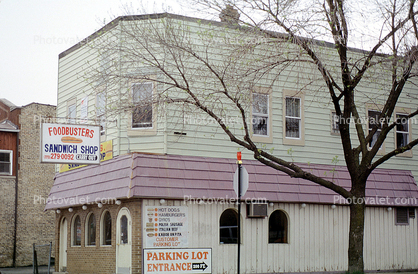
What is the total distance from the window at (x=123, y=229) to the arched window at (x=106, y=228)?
3.60 ft

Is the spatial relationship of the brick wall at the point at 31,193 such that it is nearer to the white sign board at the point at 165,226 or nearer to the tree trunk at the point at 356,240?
the white sign board at the point at 165,226

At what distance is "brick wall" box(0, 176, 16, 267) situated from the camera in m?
28.2

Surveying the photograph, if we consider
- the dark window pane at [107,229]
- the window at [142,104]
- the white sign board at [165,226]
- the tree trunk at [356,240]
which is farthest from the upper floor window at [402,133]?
the dark window pane at [107,229]

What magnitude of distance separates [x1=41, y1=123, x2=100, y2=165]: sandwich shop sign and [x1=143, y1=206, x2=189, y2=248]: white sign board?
2314 millimetres

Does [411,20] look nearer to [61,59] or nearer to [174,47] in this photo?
[174,47]

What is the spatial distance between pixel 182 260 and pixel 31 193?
51.2 feet

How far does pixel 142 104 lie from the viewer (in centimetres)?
1455

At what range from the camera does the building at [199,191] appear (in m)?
16.3

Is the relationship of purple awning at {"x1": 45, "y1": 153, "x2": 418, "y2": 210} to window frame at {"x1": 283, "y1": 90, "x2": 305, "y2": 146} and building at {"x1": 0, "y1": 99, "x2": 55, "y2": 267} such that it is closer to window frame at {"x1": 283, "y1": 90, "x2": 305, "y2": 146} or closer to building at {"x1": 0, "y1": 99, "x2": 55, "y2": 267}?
window frame at {"x1": 283, "y1": 90, "x2": 305, "y2": 146}

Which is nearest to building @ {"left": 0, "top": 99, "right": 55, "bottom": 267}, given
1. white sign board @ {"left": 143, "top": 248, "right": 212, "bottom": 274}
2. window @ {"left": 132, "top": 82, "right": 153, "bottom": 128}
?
window @ {"left": 132, "top": 82, "right": 153, "bottom": 128}

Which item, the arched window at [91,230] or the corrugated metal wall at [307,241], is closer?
the corrugated metal wall at [307,241]

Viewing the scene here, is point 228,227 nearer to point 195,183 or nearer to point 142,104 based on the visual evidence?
point 195,183

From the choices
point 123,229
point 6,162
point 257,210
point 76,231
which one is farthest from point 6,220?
point 257,210

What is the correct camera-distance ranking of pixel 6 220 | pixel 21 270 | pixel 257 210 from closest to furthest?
pixel 257 210, pixel 21 270, pixel 6 220
